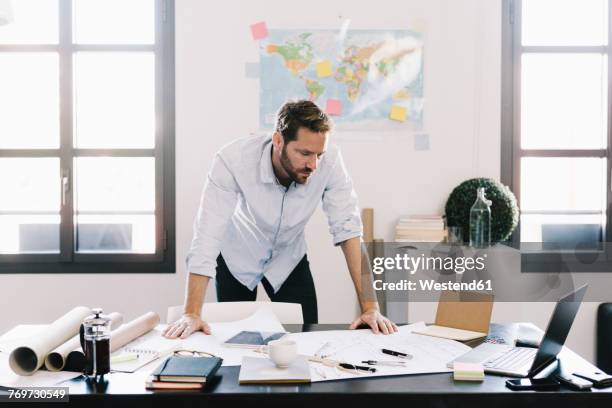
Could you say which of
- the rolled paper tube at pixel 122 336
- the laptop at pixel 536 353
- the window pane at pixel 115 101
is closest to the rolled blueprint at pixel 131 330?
the rolled paper tube at pixel 122 336

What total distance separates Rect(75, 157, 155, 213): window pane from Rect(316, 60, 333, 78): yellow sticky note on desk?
42.3 inches

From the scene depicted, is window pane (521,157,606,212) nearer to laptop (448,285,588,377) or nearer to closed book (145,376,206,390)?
laptop (448,285,588,377)

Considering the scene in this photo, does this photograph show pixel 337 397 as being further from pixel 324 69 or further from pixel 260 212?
pixel 324 69

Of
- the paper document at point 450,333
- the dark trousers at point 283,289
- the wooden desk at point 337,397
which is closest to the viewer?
the wooden desk at point 337,397

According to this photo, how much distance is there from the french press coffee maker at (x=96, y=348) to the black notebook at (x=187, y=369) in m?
0.13

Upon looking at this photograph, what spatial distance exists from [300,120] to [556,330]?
3.47 ft

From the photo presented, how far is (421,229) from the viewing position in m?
3.16

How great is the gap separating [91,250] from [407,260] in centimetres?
181

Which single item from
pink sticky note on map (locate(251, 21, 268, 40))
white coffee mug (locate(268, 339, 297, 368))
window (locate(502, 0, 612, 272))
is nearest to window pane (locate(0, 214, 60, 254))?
pink sticky note on map (locate(251, 21, 268, 40))

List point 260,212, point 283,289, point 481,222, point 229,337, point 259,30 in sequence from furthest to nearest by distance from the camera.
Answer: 1. point 259,30
2. point 481,222
3. point 283,289
4. point 260,212
5. point 229,337

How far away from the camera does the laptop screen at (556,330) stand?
4.66ft

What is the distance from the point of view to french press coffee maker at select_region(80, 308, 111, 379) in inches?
54.2

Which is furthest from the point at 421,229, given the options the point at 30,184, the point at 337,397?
the point at 30,184

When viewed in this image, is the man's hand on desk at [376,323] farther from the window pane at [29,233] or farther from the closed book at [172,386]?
the window pane at [29,233]
